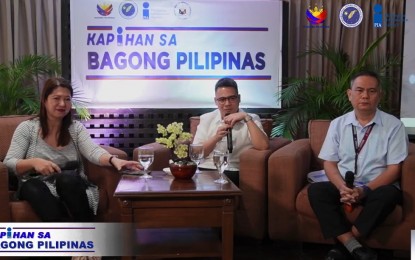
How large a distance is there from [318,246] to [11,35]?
2.89 m

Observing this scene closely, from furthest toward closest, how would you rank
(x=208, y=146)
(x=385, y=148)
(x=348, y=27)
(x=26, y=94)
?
(x=348, y=27), (x=26, y=94), (x=208, y=146), (x=385, y=148)

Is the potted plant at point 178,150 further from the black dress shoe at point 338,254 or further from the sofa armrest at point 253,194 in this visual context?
the black dress shoe at point 338,254

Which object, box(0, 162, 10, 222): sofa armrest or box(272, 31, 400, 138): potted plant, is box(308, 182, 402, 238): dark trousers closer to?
box(272, 31, 400, 138): potted plant

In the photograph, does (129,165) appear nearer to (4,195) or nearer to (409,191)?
(4,195)

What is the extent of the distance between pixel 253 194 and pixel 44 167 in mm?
1153

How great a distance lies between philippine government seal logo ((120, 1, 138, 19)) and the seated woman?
1.49 meters

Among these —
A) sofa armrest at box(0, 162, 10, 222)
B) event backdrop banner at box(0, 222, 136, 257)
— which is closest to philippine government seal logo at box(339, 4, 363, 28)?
sofa armrest at box(0, 162, 10, 222)

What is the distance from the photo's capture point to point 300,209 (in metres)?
2.76

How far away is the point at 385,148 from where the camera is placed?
269 cm

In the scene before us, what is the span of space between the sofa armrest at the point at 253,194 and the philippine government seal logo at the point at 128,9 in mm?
1742

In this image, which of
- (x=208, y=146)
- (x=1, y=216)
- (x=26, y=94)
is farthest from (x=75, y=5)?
(x=1, y=216)

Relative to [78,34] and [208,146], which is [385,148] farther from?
[78,34]

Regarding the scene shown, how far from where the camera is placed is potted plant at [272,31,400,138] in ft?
12.4

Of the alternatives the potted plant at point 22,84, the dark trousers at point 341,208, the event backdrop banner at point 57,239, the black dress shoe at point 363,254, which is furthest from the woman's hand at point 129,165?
the potted plant at point 22,84
